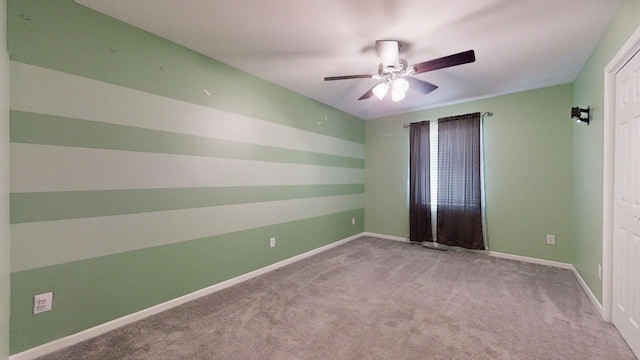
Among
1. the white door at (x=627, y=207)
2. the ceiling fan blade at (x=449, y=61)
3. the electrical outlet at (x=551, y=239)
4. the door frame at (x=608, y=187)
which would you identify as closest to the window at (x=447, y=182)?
the electrical outlet at (x=551, y=239)

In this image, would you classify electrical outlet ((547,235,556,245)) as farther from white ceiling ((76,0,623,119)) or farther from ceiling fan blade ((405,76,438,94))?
ceiling fan blade ((405,76,438,94))

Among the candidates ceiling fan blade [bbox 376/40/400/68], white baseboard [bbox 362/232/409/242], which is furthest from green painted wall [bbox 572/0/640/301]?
white baseboard [bbox 362/232/409/242]

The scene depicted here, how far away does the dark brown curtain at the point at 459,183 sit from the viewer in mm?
3775

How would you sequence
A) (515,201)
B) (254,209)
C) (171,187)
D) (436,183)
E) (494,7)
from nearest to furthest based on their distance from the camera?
(494,7) < (171,187) < (254,209) < (515,201) < (436,183)

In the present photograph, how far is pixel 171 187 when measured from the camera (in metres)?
2.27

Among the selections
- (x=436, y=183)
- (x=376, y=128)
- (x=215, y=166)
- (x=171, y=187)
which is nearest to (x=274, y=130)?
(x=215, y=166)

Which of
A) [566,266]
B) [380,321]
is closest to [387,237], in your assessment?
[566,266]

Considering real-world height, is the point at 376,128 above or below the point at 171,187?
above

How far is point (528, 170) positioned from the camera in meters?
3.45

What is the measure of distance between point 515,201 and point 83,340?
4.92 m

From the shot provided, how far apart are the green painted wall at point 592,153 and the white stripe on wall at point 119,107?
314 cm

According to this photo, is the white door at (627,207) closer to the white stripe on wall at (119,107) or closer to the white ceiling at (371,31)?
the white ceiling at (371,31)

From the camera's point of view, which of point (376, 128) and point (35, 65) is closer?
point (35, 65)

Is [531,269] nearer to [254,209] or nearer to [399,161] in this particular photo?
[399,161]
